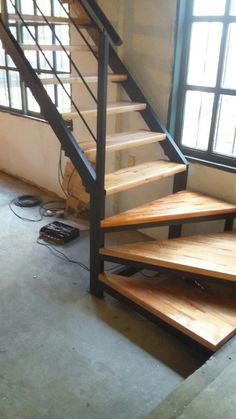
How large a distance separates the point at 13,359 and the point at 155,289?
92 centimetres

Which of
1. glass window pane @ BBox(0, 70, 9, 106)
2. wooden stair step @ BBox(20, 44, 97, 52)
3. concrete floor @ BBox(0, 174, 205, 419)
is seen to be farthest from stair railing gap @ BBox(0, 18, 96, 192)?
glass window pane @ BBox(0, 70, 9, 106)

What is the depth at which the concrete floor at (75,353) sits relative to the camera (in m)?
1.79

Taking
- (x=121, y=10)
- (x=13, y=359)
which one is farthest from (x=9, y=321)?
(x=121, y=10)

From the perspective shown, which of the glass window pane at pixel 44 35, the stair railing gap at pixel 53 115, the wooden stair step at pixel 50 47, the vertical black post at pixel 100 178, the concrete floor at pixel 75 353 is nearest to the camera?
the concrete floor at pixel 75 353

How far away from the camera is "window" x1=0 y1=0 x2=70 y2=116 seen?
12.2 feet

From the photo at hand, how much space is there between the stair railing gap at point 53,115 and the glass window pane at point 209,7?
48.6 inches

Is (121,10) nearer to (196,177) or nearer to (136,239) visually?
(196,177)

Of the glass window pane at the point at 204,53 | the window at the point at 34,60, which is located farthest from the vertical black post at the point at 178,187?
the window at the point at 34,60

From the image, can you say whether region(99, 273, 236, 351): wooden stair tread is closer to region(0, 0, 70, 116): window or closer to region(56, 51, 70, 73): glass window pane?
region(0, 0, 70, 116): window

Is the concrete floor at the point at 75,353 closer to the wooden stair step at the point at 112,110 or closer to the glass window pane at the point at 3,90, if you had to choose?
the wooden stair step at the point at 112,110

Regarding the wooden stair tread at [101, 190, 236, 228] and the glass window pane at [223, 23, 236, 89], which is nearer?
the wooden stair tread at [101, 190, 236, 228]

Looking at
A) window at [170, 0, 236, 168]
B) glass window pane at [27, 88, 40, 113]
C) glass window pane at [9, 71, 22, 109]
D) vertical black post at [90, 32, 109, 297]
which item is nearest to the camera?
vertical black post at [90, 32, 109, 297]

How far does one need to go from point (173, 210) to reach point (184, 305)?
68 cm

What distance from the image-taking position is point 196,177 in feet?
9.47
